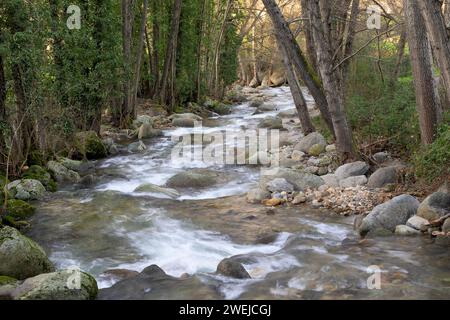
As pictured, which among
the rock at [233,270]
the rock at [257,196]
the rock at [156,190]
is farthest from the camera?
the rock at [156,190]

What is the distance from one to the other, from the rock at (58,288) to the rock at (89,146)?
906cm

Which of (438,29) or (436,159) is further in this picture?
(436,159)

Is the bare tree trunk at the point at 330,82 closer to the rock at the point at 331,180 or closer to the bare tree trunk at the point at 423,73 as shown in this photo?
the rock at the point at 331,180

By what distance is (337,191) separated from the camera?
1005cm

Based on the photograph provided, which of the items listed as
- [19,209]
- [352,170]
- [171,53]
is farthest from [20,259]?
[171,53]

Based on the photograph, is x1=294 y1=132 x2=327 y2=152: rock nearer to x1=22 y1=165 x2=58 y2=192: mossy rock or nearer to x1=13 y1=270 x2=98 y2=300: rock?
x1=22 y1=165 x2=58 y2=192: mossy rock

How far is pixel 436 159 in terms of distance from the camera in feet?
26.9

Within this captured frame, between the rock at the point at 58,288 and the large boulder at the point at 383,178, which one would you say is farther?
the large boulder at the point at 383,178

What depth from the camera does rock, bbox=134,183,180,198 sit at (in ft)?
36.0

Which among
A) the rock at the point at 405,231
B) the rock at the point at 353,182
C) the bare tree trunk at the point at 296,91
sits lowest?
the rock at the point at 405,231

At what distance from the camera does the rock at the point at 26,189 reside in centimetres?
1042

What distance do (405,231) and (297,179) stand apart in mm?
3323

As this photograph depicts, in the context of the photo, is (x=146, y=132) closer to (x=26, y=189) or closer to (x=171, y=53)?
(x=171, y=53)

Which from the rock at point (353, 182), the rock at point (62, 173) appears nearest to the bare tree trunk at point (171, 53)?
the rock at point (62, 173)
